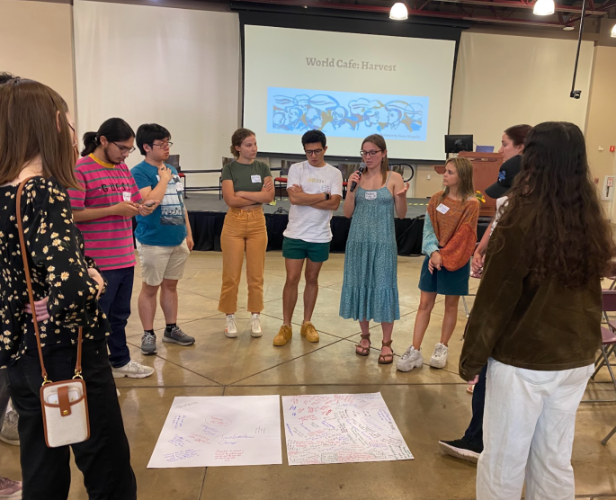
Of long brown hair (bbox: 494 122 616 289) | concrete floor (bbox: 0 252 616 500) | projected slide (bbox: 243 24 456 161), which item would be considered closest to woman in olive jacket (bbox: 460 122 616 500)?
long brown hair (bbox: 494 122 616 289)

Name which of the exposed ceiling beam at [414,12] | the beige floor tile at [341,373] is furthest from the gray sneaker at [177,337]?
the exposed ceiling beam at [414,12]

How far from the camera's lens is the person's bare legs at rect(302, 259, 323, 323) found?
318 centimetres

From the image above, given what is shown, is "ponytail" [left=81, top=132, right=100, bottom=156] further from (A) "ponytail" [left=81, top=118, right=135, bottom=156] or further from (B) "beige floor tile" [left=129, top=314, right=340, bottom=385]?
(B) "beige floor tile" [left=129, top=314, right=340, bottom=385]

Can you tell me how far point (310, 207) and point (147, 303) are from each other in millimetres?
1299

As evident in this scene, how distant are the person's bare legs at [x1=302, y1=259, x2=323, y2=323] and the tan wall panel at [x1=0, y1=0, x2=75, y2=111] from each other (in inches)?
315

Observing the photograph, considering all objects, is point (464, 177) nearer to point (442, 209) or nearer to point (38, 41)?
point (442, 209)

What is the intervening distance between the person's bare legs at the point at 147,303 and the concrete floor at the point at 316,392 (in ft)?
0.78

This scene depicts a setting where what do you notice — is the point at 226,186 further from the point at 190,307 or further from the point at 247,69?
the point at 247,69

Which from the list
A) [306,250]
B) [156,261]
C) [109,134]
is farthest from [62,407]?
[306,250]

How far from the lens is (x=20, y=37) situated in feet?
28.6

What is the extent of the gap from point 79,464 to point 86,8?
32.1 ft

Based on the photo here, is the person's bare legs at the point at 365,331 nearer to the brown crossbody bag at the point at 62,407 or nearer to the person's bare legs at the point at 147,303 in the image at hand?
the person's bare legs at the point at 147,303

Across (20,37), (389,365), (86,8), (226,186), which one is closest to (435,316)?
(389,365)

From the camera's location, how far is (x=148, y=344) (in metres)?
3.04
